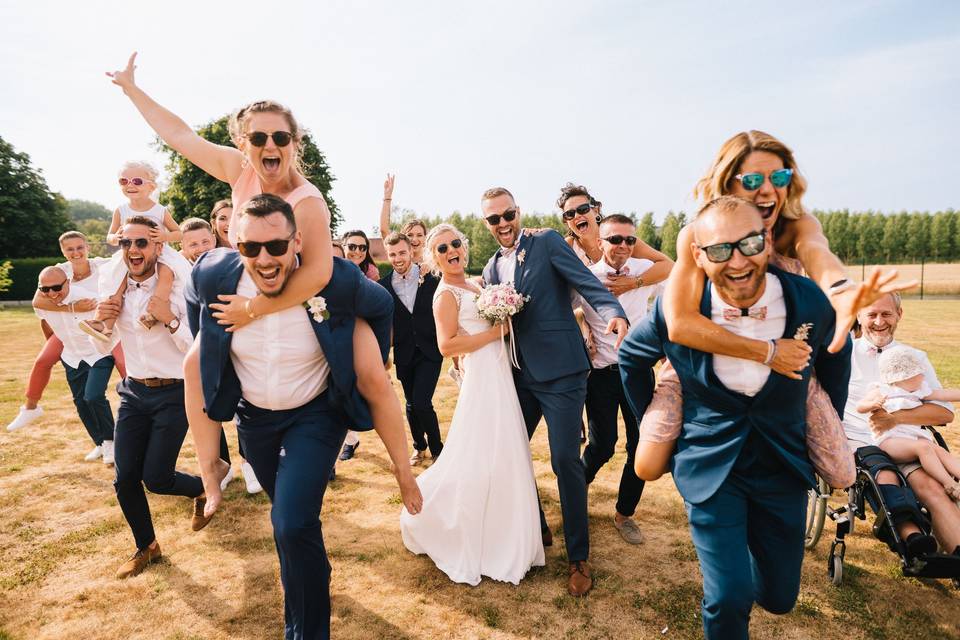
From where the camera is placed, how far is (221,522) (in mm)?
5086

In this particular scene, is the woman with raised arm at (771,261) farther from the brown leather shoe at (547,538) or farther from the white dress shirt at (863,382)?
the white dress shirt at (863,382)

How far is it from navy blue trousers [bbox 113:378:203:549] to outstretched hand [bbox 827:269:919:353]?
4.22 metres

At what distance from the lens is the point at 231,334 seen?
2.82 meters

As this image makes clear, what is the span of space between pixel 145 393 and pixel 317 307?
7.30ft

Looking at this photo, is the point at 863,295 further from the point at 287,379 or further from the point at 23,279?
the point at 23,279

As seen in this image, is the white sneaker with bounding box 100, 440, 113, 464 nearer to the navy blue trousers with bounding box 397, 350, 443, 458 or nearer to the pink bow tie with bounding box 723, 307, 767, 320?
the navy blue trousers with bounding box 397, 350, 443, 458

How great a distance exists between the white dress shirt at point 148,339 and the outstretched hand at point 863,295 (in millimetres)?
4134

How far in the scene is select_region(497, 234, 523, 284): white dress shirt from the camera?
432 cm

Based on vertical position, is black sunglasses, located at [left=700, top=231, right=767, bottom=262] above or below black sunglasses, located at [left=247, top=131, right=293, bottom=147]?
below

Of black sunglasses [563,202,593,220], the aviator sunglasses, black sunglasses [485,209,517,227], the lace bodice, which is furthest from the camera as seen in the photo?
black sunglasses [563,202,593,220]

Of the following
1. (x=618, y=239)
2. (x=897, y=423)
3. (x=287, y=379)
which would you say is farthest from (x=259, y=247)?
(x=897, y=423)

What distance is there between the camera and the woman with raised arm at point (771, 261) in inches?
90.8

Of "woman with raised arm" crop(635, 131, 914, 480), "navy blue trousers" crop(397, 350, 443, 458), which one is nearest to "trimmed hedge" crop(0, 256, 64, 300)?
"navy blue trousers" crop(397, 350, 443, 458)

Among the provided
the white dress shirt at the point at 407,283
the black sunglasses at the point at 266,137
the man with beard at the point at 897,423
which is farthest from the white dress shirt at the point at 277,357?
the white dress shirt at the point at 407,283
